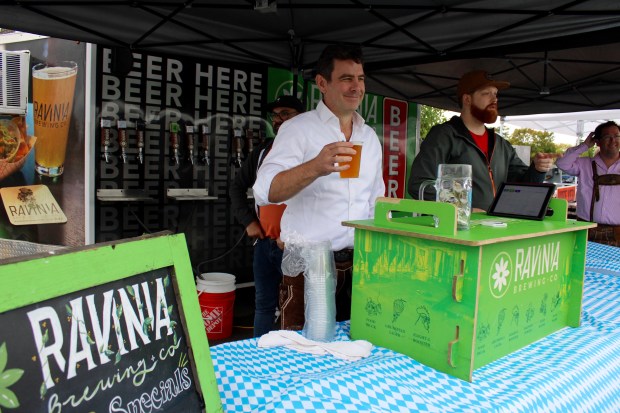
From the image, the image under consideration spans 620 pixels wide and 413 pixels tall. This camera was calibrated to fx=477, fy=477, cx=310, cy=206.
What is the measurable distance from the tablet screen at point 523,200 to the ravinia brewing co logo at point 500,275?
454 mm

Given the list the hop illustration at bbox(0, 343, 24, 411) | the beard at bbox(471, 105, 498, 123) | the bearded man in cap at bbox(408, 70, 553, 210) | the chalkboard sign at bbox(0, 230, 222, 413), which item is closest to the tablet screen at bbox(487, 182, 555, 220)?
the bearded man in cap at bbox(408, 70, 553, 210)

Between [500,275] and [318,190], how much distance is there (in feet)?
2.31

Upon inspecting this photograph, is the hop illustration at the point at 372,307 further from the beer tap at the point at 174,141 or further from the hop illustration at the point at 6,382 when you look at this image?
the beer tap at the point at 174,141

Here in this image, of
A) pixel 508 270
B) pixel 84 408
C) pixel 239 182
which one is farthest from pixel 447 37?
pixel 84 408

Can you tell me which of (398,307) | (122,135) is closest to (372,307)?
(398,307)

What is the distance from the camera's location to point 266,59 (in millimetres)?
4109

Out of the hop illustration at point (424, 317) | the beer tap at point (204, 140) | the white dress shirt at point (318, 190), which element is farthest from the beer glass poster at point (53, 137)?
the hop illustration at point (424, 317)

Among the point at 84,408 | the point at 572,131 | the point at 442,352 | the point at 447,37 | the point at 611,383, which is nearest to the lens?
the point at 84,408

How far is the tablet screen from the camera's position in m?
1.53

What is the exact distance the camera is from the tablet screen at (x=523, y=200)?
153cm

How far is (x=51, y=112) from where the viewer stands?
4.20 m

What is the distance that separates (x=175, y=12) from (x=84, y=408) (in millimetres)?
2985

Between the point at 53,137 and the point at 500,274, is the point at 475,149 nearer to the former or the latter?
the point at 500,274

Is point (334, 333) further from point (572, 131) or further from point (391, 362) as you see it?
point (572, 131)
